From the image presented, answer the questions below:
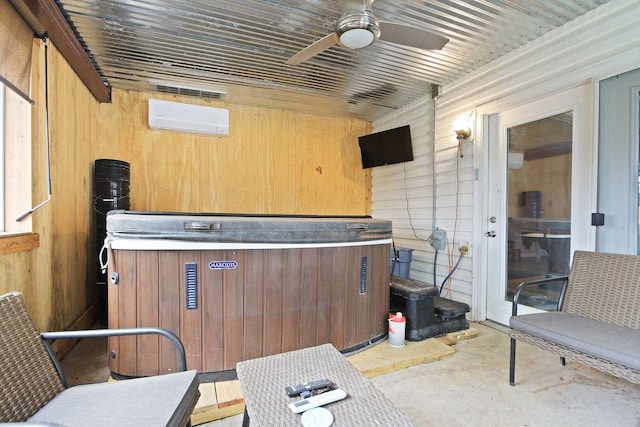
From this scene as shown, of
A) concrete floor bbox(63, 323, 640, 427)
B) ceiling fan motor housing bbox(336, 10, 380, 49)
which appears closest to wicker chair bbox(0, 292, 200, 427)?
concrete floor bbox(63, 323, 640, 427)

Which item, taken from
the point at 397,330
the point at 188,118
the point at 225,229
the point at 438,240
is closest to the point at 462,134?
the point at 438,240

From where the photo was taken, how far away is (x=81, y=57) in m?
2.87

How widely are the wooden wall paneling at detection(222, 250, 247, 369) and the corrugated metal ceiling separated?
1942 millimetres

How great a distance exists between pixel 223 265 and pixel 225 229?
0.23 m

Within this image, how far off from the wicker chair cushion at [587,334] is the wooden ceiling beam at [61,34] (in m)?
3.79

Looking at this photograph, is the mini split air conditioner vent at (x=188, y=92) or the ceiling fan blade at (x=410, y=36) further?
the mini split air conditioner vent at (x=188, y=92)

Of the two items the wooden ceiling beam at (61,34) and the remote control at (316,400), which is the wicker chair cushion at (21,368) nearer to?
the remote control at (316,400)

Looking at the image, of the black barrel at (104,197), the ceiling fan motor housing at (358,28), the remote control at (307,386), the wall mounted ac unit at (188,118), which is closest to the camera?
the remote control at (307,386)

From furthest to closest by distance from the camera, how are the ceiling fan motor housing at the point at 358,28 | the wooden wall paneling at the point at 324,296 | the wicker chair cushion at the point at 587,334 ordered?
the wooden wall paneling at the point at 324,296 → the ceiling fan motor housing at the point at 358,28 → the wicker chair cushion at the point at 587,334

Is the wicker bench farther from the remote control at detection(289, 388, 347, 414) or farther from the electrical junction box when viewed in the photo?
the electrical junction box

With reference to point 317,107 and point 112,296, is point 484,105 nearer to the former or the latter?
point 317,107

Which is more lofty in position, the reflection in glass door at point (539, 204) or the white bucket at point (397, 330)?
the reflection in glass door at point (539, 204)

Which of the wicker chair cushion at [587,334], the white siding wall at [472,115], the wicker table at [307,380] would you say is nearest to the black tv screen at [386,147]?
the white siding wall at [472,115]

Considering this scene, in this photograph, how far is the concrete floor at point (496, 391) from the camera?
70.2 inches
